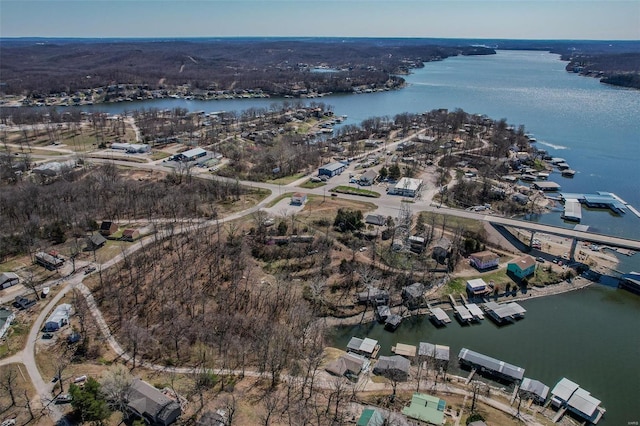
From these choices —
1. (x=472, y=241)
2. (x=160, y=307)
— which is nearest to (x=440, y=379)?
(x=472, y=241)

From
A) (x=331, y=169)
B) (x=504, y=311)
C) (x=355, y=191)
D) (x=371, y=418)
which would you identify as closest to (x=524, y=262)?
(x=504, y=311)

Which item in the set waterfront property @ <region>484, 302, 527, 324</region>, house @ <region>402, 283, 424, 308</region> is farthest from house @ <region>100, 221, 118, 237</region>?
waterfront property @ <region>484, 302, 527, 324</region>

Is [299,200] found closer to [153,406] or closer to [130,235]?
[130,235]

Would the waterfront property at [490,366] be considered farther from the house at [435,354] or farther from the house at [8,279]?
the house at [8,279]

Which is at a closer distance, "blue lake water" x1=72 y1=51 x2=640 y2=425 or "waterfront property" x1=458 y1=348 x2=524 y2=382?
"waterfront property" x1=458 y1=348 x2=524 y2=382

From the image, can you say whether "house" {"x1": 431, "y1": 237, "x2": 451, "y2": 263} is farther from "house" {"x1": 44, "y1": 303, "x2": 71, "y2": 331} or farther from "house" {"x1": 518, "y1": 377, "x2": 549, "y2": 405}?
"house" {"x1": 44, "y1": 303, "x2": 71, "y2": 331}

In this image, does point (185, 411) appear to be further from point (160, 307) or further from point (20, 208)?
point (20, 208)
